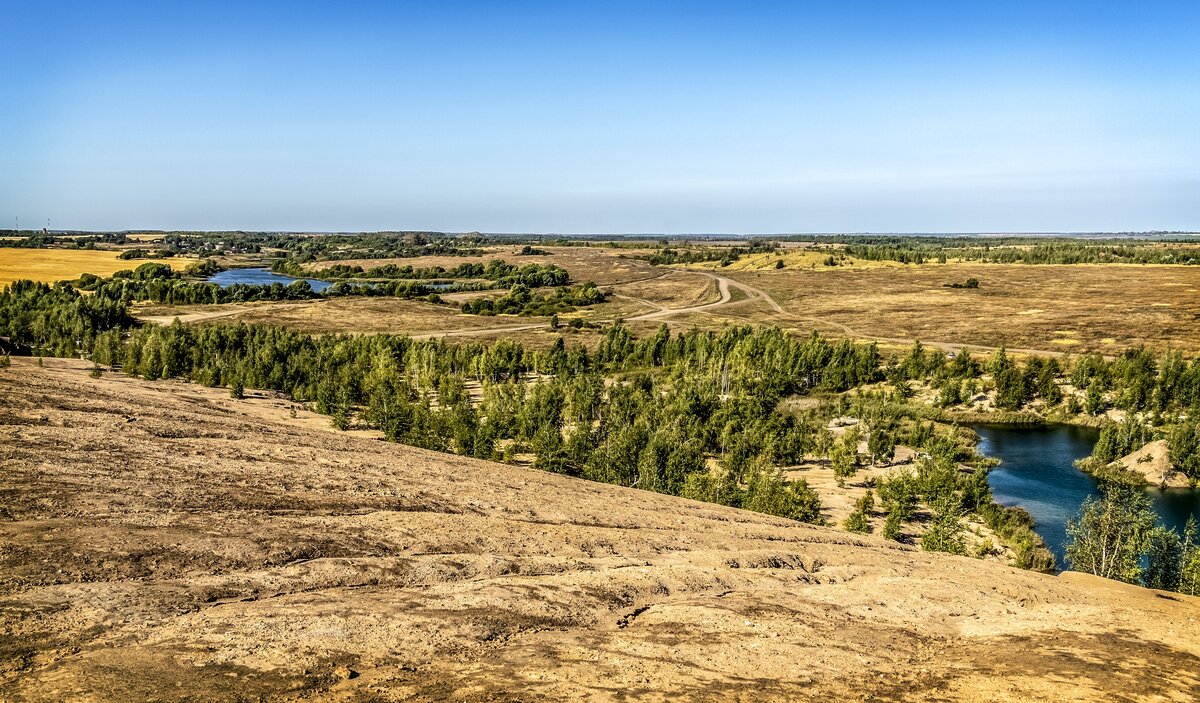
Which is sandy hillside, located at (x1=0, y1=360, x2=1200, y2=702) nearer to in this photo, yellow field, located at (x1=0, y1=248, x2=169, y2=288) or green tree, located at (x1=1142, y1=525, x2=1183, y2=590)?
green tree, located at (x1=1142, y1=525, x2=1183, y2=590)

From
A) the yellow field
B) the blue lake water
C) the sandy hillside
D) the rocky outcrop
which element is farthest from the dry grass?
the yellow field

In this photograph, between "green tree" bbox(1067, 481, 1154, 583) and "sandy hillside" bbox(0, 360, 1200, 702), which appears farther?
"green tree" bbox(1067, 481, 1154, 583)

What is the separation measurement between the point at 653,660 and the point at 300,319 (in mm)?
145423

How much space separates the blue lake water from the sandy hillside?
30038mm

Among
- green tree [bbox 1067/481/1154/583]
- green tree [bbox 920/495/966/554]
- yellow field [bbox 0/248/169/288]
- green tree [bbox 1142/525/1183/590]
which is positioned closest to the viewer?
green tree [bbox 1142/525/1183/590]

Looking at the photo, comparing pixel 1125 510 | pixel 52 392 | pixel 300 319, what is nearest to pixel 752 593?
pixel 1125 510

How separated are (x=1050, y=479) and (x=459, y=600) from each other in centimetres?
6626

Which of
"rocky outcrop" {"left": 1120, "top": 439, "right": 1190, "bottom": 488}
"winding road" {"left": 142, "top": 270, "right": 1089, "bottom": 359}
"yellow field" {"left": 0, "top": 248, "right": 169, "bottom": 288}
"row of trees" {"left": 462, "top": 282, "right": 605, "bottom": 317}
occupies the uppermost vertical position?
"yellow field" {"left": 0, "top": 248, "right": 169, "bottom": 288}

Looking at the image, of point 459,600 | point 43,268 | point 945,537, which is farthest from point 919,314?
point 43,268

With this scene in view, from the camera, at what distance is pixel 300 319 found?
481 feet

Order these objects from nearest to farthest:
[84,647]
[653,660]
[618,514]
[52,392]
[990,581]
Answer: [84,647] < [653,660] < [990,581] < [618,514] < [52,392]

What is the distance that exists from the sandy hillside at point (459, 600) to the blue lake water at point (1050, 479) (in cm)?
3004

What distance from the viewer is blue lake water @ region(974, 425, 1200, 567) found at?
56.2m

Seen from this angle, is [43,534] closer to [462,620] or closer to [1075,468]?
[462,620]
